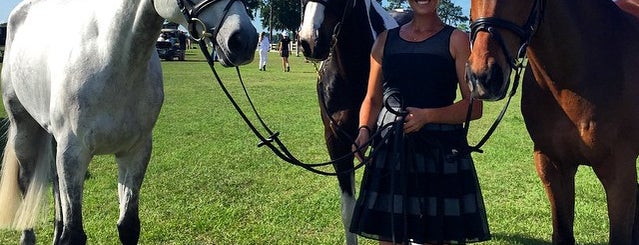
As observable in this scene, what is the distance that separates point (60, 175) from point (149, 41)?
787mm

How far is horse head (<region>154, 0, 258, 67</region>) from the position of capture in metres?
2.20

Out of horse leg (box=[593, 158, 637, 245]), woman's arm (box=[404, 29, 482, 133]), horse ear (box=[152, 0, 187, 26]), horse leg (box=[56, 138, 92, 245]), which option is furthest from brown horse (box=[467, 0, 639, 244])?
horse leg (box=[56, 138, 92, 245])

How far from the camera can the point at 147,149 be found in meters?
3.09

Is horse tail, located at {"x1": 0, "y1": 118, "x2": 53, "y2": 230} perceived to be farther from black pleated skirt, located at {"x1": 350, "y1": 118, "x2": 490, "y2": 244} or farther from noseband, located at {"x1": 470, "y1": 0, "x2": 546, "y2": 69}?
noseband, located at {"x1": 470, "y1": 0, "x2": 546, "y2": 69}

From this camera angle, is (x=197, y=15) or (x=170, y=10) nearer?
(x=197, y=15)

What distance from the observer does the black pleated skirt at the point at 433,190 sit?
2.45 metres

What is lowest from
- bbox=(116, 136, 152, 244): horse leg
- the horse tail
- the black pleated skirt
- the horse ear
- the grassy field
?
the grassy field

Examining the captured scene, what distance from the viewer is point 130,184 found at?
3098 millimetres

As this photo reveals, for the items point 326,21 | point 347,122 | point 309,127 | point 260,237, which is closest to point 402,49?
point 326,21

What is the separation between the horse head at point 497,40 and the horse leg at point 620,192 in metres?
0.77

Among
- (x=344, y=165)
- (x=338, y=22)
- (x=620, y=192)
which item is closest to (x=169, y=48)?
(x=344, y=165)

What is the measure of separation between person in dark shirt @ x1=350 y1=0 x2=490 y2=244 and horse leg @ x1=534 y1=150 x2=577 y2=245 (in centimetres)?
55

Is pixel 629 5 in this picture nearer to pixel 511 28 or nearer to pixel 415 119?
pixel 511 28

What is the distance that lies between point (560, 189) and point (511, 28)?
1.13 meters
